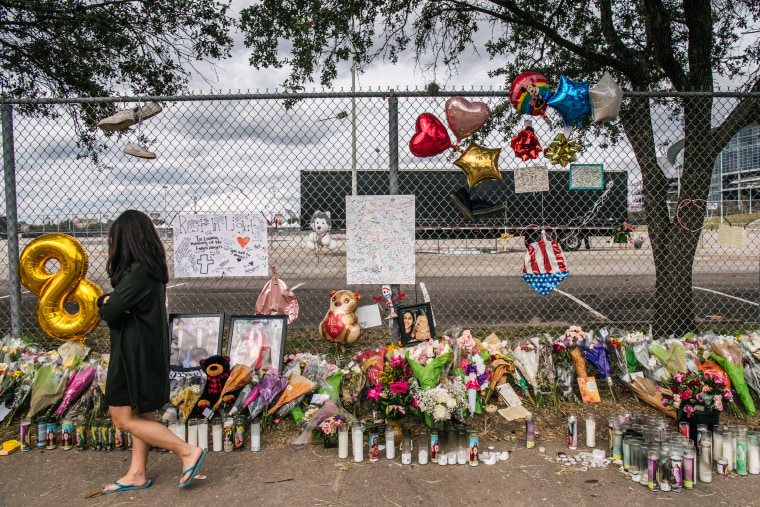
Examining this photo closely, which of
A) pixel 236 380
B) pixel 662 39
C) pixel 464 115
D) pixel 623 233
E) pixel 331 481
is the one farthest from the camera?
pixel 662 39

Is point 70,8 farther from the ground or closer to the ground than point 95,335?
farther from the ground

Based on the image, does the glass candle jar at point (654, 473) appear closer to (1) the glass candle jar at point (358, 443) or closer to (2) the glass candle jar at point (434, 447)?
(2) the glass candle jar at point (434, 447)

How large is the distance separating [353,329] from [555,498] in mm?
1990

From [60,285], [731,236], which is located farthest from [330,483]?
[731,236]

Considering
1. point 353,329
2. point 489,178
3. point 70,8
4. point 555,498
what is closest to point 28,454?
point 353,329

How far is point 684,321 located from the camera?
185 inches

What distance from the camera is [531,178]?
12.7ft

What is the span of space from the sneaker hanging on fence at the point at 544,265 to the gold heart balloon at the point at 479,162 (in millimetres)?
712

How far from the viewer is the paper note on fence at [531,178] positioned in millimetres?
3852

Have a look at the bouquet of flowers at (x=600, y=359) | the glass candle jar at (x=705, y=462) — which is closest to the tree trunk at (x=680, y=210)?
the bouquet of flowers at (x=600, y=359)

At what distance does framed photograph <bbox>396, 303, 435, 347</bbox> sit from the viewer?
381 centimetres

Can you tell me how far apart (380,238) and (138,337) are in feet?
6.02

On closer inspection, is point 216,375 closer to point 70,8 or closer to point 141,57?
point 141,57

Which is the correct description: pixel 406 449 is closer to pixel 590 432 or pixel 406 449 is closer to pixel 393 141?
pixel 590 432
